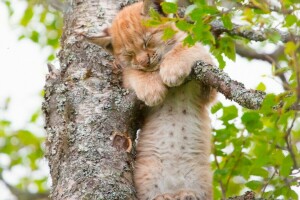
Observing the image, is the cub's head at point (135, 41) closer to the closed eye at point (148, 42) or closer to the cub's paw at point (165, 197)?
the closed eye at point (148, 42)

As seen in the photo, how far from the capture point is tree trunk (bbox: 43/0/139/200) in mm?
3455

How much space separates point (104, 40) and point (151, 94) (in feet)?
2.01

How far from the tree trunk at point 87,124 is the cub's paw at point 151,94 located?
6 centimetres

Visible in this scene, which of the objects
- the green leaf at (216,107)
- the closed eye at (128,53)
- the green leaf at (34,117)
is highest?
the closed eye at (128,53)

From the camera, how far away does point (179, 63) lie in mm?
3918

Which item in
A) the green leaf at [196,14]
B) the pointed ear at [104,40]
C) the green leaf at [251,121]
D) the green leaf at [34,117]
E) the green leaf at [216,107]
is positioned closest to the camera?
the green leaf at [196,14]

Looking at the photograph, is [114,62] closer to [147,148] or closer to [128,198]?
[147,148]

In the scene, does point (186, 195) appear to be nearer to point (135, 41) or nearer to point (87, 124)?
point (87, 124)

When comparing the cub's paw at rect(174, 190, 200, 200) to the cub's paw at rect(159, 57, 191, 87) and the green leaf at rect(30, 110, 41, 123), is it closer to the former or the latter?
the cub's paw at rect(159, 57, 191, 87)

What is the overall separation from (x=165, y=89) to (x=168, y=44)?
0.46 metres

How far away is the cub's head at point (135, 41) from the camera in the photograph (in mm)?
4352

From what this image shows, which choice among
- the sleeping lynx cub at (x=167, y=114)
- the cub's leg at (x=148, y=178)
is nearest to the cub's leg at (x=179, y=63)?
the sleeping lynx cub at (x=167, y=114)

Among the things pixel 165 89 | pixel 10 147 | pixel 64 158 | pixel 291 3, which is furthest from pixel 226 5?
pixel 10 147

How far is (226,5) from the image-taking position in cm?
323
